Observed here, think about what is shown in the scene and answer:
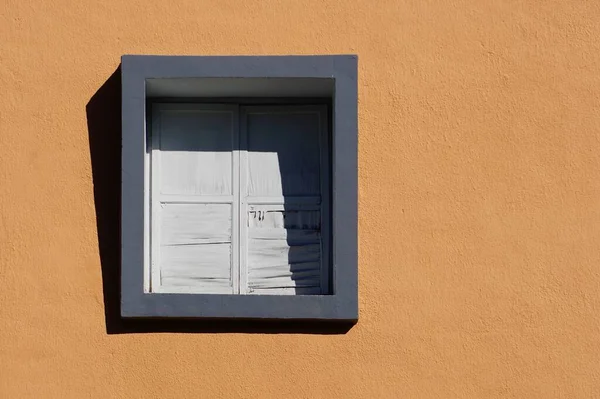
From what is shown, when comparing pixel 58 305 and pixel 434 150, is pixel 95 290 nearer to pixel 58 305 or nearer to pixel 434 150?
pixel 58 305

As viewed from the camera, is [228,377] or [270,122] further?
[270,122]

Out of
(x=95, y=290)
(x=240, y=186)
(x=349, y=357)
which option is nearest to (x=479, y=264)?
(x=349, y=357)

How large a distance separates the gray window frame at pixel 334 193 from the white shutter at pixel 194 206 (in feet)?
0.73

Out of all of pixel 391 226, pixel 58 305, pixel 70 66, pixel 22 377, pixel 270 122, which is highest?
pixel 70 66

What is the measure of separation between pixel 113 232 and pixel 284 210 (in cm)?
86

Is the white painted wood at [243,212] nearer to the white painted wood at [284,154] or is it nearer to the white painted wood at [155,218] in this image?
the white painted wood at [284,154]

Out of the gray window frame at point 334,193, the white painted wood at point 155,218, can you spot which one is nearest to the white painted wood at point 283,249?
the gray window frame at point 334,193

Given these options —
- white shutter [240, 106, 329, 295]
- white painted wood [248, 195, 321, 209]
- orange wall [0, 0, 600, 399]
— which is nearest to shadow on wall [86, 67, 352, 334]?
orange wall [0, 0, 600, 399]

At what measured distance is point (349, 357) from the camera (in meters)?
3.67

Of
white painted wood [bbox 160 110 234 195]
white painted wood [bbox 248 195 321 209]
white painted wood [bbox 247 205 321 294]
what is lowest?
white painted wood [bbox 247 205 321 294]

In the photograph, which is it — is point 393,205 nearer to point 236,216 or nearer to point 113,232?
point 236,216

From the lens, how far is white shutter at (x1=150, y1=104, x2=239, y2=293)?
387 cm

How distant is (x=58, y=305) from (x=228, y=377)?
0.90 meters

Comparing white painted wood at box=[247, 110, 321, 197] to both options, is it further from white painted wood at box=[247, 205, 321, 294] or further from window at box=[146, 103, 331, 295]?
white painted wood at box=[247, 205, 321, 294]
